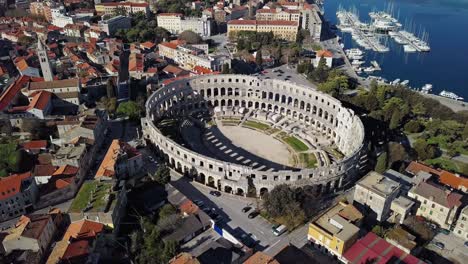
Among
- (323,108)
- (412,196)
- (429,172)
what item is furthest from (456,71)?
(412,196)

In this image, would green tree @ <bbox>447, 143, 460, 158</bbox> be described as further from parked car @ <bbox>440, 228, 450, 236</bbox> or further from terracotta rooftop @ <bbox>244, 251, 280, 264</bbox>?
terracotta rooftop @ <bbox>244, 251, 280, 264</bbox>

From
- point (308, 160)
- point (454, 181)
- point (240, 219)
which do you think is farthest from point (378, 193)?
point (240, 219)

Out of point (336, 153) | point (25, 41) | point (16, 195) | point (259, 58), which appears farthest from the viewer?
point (25, 41)

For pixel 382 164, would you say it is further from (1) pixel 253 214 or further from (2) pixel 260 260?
(2) pixel 260 260

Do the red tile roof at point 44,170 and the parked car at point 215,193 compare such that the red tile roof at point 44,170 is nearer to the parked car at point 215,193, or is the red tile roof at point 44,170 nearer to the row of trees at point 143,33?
the parked car at point 215,193

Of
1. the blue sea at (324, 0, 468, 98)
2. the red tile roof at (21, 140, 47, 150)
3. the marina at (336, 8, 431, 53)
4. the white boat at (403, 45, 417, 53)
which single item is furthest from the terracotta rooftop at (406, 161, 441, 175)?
the white boat at (403, 45, 417, 53)

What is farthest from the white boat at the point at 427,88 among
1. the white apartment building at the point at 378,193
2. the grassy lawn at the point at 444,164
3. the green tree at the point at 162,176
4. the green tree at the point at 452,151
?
the green tree at the point at 162,176
